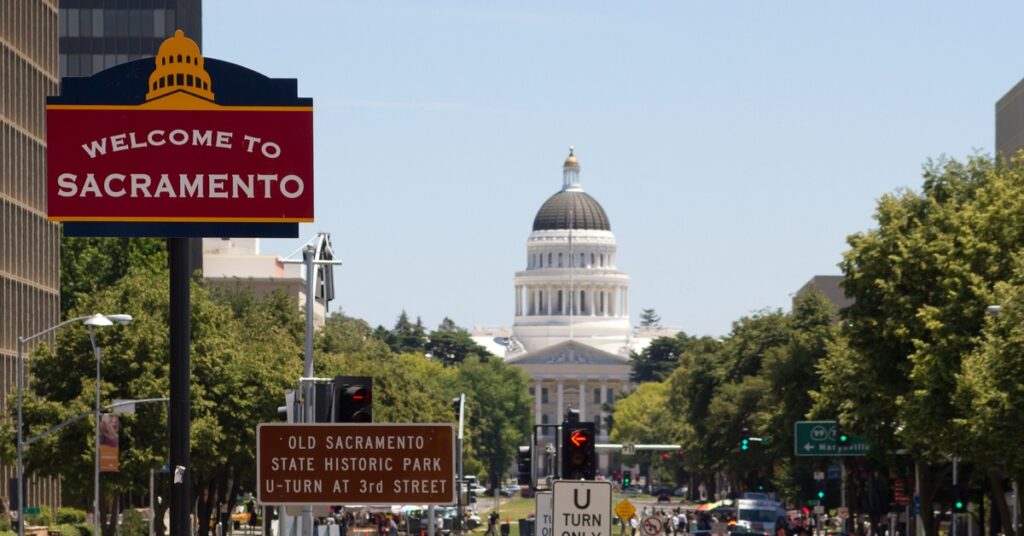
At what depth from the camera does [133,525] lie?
7869cm

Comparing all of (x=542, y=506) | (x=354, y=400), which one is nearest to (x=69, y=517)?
(x=542, y=506)

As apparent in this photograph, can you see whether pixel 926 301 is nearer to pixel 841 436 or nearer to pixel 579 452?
pixel 841 436

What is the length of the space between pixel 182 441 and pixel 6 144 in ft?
231

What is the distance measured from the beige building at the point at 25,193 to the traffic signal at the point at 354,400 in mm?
54017

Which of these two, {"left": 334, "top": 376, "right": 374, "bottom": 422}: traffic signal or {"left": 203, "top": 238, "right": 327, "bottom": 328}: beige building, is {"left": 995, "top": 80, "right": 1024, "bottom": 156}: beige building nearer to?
{"left": 334, "top": 376, "right": 374, "bottom": 422}: traffic signal

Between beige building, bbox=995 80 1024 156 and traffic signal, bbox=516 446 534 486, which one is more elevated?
beige building, bbox=995 80 1024 156

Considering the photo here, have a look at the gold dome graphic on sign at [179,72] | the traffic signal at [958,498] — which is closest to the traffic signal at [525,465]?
the traffic signal at [958,498]

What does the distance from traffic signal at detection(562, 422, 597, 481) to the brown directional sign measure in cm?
1503

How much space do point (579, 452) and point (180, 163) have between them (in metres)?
14.5

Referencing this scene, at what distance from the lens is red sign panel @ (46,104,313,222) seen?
21.5m

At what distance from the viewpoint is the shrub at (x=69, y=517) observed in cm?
8856

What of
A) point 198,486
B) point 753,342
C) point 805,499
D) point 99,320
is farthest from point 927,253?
point 753,342

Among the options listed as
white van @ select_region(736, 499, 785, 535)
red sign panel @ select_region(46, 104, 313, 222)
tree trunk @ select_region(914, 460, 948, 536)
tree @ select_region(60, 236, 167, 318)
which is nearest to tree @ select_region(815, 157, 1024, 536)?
tree trunk @ select_region(914, 460, 948, 536)

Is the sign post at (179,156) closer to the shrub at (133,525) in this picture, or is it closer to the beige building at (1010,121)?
the shrub at (133,525)
